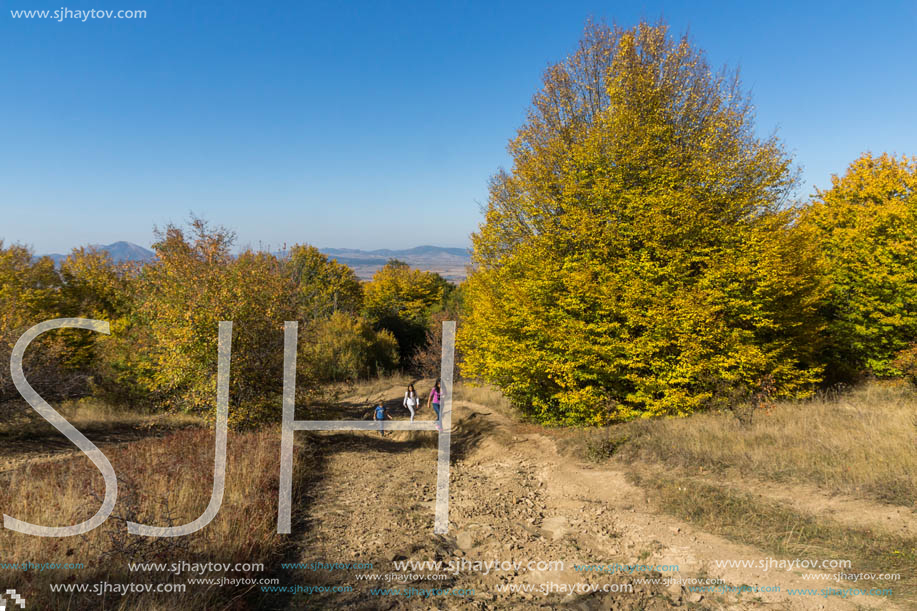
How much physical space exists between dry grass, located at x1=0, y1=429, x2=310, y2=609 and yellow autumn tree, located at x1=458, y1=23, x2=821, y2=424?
8.19m

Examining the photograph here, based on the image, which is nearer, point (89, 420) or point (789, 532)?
point (789, 532)

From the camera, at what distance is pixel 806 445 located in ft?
29.9

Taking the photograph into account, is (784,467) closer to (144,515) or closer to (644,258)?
(644,258)

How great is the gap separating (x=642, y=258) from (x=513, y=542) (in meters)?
8.62

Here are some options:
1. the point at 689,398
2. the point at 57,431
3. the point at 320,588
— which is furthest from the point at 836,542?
the point at 57,431

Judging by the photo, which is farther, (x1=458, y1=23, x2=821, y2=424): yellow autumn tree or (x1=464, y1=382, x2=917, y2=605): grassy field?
(x1=458, y1=23, x2=821, y2=424): yellow autumn tree

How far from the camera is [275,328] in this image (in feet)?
40.4

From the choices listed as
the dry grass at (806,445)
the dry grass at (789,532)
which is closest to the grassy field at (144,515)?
the dry grass at (789,532)

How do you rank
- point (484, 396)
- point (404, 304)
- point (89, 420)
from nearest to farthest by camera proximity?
point (89, 420) → point (484, 396) → point (404, 304)

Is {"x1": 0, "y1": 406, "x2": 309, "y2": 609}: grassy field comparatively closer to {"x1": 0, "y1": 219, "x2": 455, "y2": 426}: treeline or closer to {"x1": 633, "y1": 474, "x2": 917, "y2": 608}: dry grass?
{"x1": 0, "y1": 219, "x2": 455, "y2": 426}: treeline

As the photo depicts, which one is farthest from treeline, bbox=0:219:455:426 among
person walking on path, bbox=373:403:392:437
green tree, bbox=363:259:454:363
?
green tree, bbox=363:259:454:363

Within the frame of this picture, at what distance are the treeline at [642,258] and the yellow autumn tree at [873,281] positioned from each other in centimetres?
55

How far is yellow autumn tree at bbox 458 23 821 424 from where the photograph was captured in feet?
38.6

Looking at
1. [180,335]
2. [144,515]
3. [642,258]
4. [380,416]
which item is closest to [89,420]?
[180,335]
